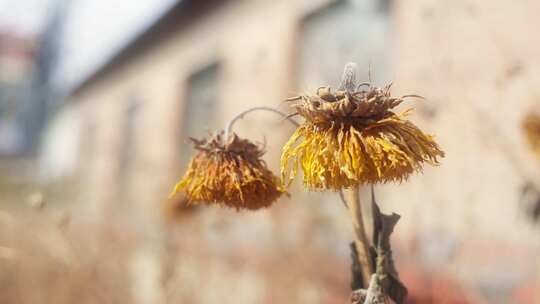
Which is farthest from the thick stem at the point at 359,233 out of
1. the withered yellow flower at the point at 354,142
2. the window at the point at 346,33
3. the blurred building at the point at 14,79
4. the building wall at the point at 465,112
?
the blurred building at the point at 14,79

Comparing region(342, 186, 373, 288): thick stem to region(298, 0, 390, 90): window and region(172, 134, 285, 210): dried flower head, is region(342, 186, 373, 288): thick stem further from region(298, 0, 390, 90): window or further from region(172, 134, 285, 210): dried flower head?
region(298, 0, 390, 90): window

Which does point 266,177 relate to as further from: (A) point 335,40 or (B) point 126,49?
(B) point 126,49

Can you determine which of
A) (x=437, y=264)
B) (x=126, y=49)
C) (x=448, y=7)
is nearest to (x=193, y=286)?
(x=437, y=264)

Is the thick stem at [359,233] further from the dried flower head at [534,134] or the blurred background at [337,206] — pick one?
the dried flower head at [534,134]

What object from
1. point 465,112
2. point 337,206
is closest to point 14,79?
point 337,206

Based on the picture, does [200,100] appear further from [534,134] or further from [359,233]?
[359,233]
